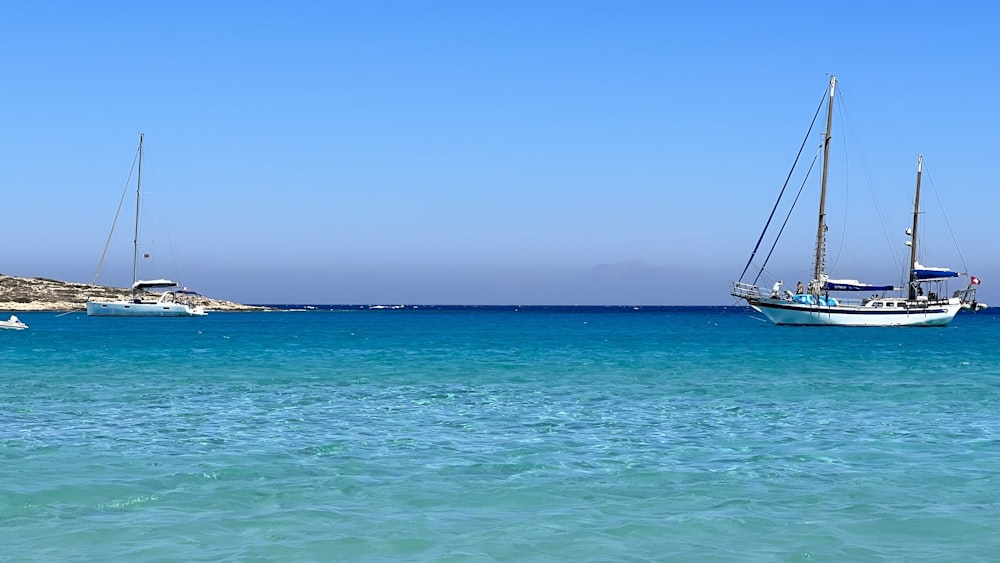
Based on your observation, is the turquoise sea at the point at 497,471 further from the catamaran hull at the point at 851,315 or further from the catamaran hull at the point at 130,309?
the catamaran hull at the point at 130,309

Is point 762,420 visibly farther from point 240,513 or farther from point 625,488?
point 240,513

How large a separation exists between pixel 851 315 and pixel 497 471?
84.2 metres

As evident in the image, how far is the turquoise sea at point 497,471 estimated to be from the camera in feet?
35.7

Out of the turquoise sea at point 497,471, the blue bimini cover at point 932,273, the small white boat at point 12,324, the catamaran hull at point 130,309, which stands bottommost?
the turquoise sea at point 497,471

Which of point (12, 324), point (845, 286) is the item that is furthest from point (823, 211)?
point (12, 324)

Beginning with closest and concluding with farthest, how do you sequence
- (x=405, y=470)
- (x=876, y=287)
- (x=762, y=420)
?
(x=405, y=470) → (x=762, y=420) → (x=876, y=287)

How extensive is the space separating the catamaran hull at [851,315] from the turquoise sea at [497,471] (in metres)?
62.4

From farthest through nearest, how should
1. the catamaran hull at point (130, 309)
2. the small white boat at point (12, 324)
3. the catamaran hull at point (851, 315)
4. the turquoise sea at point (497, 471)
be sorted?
the catamaran hull at point (130, 309)
the catamaran hull at point (851, 315)
the small white boat at point (12, 324)
the turquoise sea at point (497, 471)

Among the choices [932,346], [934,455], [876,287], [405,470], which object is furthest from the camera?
[876,287]

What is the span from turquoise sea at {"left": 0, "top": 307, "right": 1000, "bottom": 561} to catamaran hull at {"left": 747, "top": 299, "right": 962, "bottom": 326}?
62.4 m

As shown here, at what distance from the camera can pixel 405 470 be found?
15.1 m

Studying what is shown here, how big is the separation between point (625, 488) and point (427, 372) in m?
24.6

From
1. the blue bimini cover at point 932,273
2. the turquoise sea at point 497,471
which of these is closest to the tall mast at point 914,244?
the blue bimini cover at point 932,273

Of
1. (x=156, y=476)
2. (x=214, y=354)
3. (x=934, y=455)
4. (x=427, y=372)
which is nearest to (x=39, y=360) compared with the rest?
(x=214, y=354)
